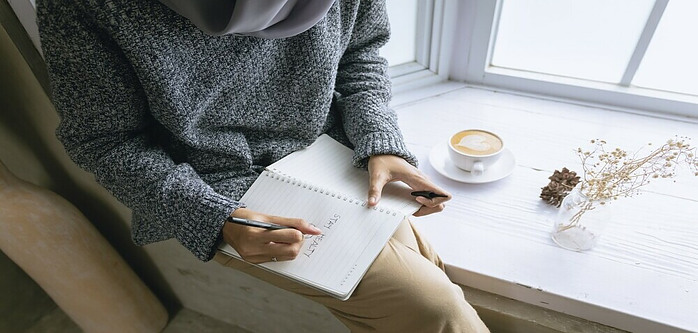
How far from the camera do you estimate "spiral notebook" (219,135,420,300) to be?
0.59 meters

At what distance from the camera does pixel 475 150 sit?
→ 0.86m

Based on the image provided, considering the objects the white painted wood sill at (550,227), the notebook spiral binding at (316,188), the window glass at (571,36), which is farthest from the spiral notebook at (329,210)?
the window glass at (571,36)

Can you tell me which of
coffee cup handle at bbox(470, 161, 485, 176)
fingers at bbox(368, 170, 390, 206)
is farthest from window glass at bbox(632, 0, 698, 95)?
fingers at bbox(368, 170, 390, 206)

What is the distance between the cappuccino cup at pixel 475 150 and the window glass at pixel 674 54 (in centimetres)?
41

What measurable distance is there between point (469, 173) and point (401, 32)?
0.41 m

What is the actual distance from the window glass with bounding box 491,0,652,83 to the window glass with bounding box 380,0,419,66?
0.65ft

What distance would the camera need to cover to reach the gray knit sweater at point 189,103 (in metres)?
0.54

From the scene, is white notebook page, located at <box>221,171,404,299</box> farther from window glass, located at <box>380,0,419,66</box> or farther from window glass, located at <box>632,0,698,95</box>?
window glass, located at <box>632,0,698,95</box>

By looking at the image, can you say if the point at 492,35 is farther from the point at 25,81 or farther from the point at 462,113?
the point at 25,81

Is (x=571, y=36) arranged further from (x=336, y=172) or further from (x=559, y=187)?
(x=336, y=172)

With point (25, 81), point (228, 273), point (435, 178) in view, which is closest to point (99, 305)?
point (228, 273)

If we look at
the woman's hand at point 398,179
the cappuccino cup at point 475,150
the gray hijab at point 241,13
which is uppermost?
the gray hijab at point 241,13

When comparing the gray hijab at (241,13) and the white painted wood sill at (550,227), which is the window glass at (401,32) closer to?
the white painted wood sill at (550,227)

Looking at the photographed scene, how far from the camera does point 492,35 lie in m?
1.06
